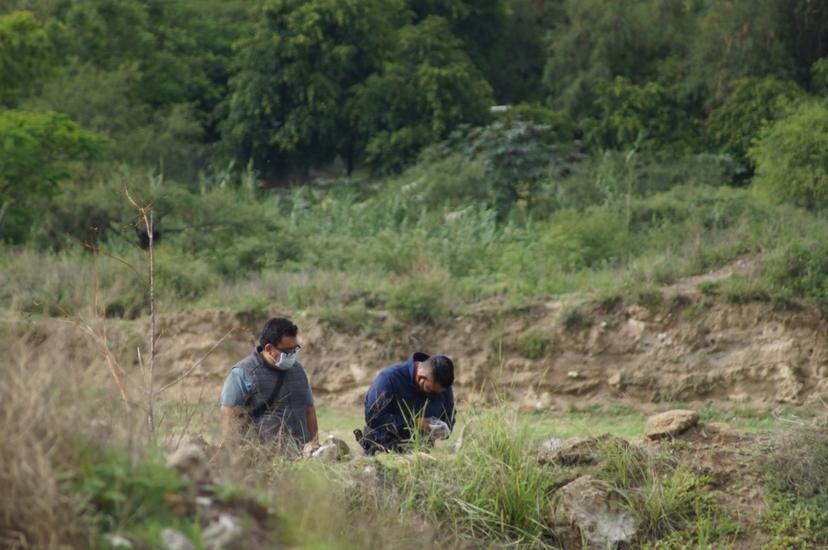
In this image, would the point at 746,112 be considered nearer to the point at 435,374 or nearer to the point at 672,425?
the point at 672,425

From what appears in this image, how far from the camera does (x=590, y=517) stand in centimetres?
928

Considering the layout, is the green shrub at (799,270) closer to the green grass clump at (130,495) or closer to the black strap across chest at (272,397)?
the black strap across chest at (272,397)

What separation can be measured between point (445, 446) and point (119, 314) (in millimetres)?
12918

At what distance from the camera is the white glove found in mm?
9586

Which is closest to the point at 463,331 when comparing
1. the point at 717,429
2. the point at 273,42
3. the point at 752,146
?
the point at 717,429

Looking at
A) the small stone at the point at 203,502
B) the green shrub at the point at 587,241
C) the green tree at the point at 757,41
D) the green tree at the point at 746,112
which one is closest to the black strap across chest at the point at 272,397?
the small stone at the point at 203,502

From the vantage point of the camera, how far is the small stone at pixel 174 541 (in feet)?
16.7

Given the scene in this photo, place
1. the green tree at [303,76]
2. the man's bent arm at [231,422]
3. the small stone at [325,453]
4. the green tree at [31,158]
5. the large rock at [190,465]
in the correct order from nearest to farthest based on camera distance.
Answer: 1. the large rock at [190,465]
2. the man's bent arm at [231,422]
3. the small stone at [325,453]
4. the green tree at [31,158]
5. the green tree at [303,76]

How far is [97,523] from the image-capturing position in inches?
205

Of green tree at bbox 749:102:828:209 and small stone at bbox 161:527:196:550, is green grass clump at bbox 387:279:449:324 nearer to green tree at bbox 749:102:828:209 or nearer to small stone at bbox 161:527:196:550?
green tree at bbox 749:102:828:209

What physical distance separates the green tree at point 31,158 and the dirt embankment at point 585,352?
602cm

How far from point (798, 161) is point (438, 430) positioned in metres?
17.1

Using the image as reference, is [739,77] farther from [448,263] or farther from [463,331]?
[463,331]

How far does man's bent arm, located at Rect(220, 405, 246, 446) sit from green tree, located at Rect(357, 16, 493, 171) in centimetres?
2296
